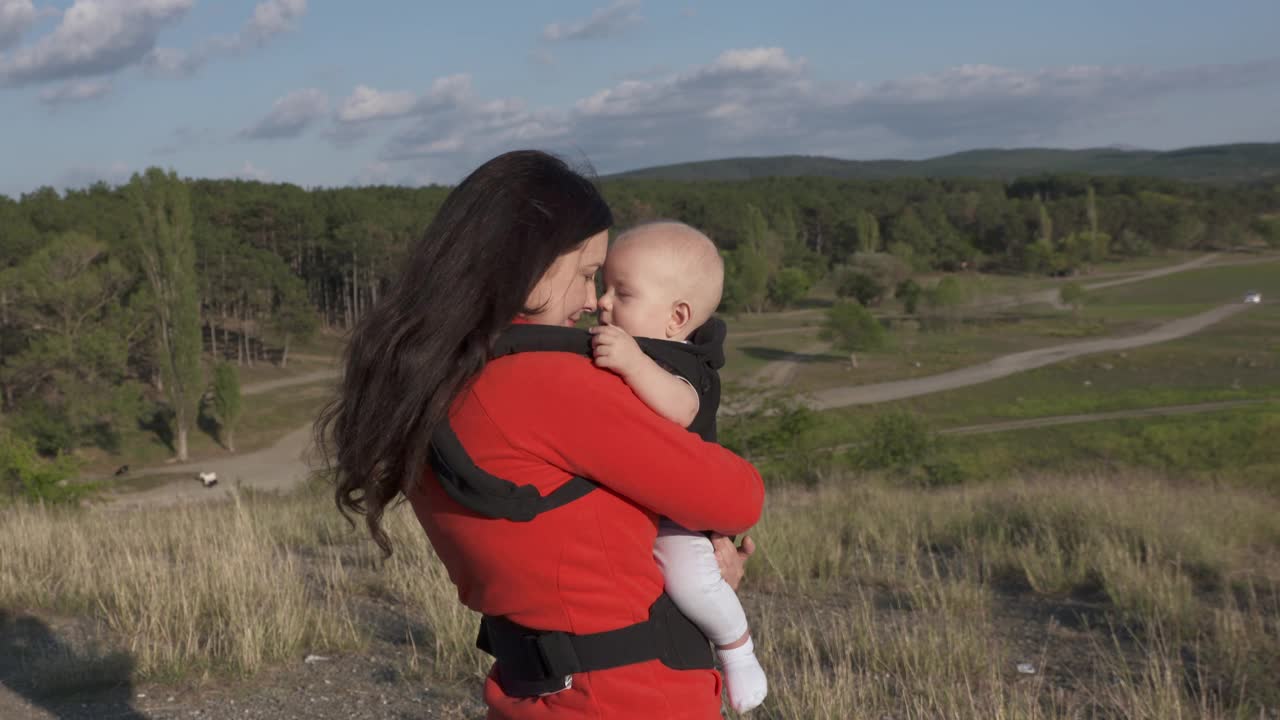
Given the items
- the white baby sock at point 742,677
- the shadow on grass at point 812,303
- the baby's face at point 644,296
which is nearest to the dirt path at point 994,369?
the shadow on grass at point 812,303

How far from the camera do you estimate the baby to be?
78.3 inches

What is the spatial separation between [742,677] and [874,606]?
4293 mm

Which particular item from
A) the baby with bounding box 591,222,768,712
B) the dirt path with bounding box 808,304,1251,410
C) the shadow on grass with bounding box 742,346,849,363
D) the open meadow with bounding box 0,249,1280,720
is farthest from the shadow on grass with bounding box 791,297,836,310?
the baby with bounding box 591,222,768,712

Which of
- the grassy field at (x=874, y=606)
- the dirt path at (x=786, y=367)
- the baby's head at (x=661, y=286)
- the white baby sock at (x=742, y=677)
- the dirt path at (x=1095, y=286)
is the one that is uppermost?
the baby's head at (x=661, y=286)

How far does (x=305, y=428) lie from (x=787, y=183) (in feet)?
406

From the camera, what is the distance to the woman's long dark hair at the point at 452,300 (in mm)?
1782

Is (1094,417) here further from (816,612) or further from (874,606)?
(816,612)

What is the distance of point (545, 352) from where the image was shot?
1.76 metres

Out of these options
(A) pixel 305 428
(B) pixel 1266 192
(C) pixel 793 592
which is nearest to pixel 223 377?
(A) pixel 305 428

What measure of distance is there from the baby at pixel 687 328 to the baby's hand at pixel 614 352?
0.63 ft

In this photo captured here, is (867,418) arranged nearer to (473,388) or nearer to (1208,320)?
(473,388)

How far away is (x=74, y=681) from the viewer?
4664 millimetres

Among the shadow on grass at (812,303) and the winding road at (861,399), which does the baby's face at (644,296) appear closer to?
the winding road at (861,399)

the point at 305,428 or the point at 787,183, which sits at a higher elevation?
the point at 787,183
